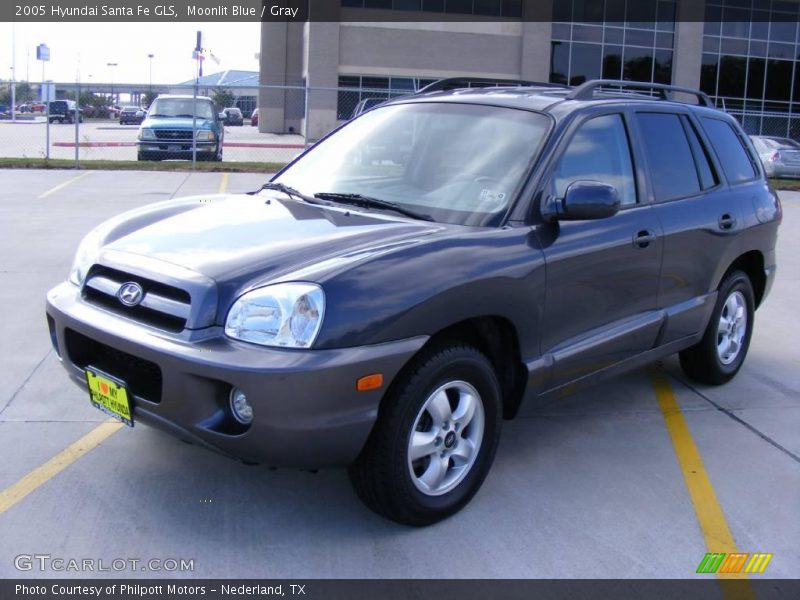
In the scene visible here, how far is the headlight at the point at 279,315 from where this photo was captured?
312 centimetres

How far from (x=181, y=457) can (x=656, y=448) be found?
8.13 feet

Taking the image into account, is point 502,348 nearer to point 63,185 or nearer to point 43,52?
point 63,185

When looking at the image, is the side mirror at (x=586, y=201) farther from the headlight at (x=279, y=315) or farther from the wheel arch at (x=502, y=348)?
the headlight at (x=279, y=315)

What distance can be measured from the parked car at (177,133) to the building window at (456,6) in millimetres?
18395

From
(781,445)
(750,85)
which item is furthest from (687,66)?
(781,445)

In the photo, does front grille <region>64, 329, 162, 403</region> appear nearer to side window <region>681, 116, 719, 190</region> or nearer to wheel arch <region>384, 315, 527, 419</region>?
wheel arch <region>384, 315, 527, 419</region>

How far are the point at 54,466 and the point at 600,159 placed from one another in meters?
3.11

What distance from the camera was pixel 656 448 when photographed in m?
4.55

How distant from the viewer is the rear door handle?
5141 mm

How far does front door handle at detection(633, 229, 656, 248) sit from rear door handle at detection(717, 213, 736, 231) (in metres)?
0.83

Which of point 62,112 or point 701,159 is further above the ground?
point 62,112

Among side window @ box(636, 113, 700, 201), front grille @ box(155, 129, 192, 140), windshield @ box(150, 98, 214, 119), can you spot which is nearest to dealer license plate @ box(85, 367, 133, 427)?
side window @ box(636, 113, 700, 201)

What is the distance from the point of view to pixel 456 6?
1448 inches

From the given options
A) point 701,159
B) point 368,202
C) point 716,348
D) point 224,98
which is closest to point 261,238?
point 368,202
